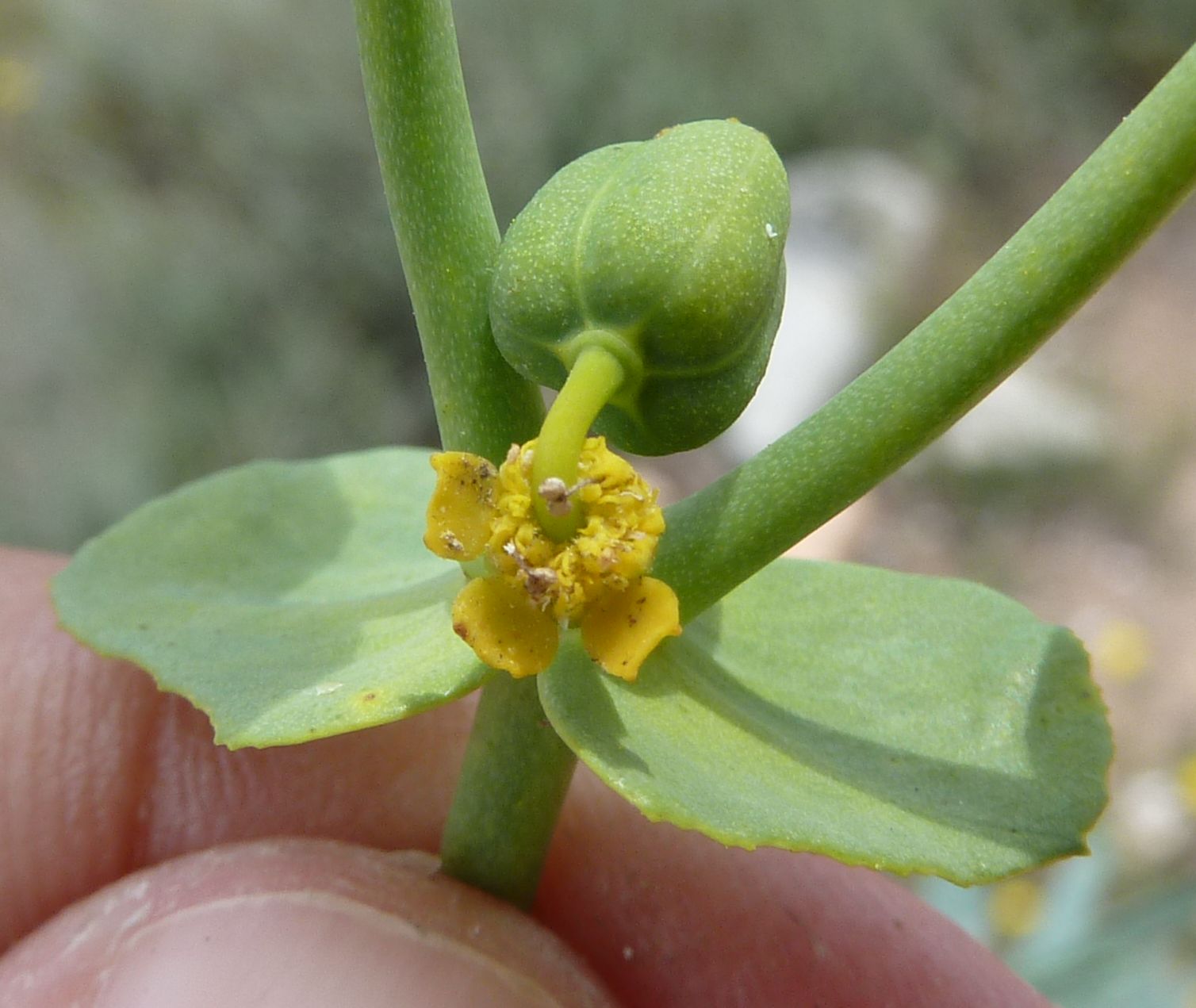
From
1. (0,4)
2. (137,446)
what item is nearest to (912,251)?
(137,446)

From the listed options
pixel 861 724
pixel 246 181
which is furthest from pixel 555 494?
pixel 246 181

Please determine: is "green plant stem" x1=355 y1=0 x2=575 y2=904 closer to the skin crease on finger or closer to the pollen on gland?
the pollen on gland

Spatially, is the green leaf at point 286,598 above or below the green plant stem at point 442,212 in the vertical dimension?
below

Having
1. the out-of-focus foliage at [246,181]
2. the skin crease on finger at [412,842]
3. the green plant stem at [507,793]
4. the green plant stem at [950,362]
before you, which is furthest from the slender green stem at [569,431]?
the out-of-focus foliage at [246,181]

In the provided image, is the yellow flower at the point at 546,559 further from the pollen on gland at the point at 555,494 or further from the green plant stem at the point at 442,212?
the green plant stem at the point at 442,212

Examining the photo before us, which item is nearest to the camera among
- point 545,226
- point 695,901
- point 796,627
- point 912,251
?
point 545,226

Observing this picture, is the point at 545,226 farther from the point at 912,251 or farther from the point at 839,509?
the point at 912,251

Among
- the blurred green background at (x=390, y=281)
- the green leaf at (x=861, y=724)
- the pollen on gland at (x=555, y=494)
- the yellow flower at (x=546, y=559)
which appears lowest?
the blurred green background at (x=390, y=281)
